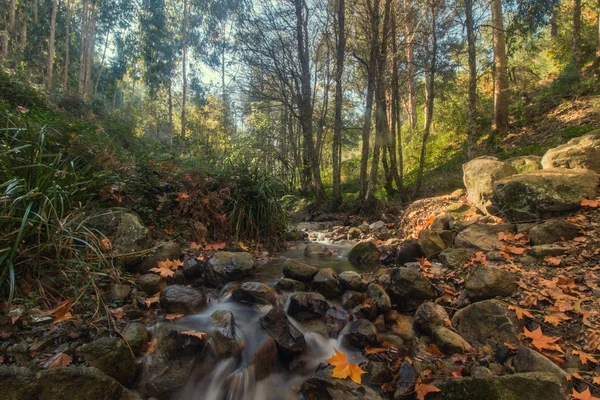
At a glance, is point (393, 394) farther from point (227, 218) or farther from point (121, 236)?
point (227, 218)

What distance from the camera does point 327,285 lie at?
3.78m

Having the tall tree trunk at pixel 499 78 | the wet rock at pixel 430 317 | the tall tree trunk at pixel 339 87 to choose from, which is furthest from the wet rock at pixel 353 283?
the tall tree trunk at pixel 499 78

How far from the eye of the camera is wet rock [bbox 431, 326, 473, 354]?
264 centimetres

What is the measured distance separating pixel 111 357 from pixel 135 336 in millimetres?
267

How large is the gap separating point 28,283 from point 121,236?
43.0 inches

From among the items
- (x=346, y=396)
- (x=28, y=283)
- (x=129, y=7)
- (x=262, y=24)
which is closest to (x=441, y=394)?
(x=346, y=396)

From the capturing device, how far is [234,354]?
8.98ft

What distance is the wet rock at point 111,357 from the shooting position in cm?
209

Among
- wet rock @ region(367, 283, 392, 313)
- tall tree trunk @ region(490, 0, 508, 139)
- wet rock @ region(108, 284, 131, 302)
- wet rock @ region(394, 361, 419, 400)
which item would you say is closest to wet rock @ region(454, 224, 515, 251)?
wet rock @ region(367, 283, 392, 313)

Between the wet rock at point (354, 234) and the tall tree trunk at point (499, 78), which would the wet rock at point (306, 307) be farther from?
the tall tree trunk at point (499, 78)

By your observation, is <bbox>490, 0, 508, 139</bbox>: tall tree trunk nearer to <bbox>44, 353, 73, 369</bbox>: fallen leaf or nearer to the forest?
the forest

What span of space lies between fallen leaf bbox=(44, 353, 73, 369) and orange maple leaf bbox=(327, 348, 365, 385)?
1901 mm

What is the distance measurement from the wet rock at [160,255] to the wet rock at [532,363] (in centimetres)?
367

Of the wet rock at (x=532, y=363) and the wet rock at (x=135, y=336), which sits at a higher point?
the wet rock at (x=135, y=336)
